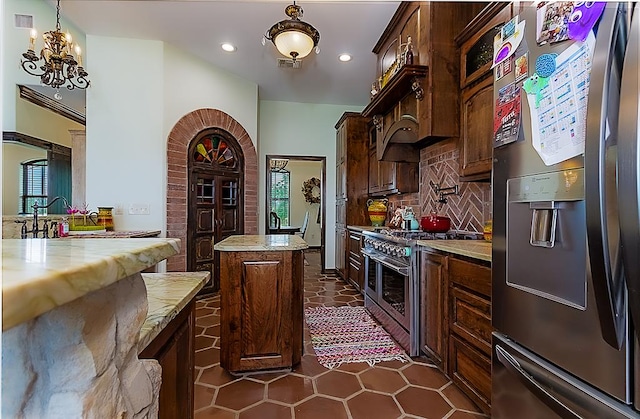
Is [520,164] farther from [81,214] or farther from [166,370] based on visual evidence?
[81,214]

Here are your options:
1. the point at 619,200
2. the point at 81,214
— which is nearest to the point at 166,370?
the point at 619,200

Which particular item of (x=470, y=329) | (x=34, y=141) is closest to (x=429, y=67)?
(x=470, y=329)

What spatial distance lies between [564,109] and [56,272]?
1370 mm

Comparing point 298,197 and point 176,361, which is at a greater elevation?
point 298,197

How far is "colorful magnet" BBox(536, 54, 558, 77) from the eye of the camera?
113cm

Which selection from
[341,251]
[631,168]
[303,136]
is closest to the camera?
[631,168]

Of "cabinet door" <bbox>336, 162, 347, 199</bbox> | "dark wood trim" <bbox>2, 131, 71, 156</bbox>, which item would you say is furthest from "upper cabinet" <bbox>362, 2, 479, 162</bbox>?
"dark wood trim" <bbox>2, 131, 71, 156</bbox>

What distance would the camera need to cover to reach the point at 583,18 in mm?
1005

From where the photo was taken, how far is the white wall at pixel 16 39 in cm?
320

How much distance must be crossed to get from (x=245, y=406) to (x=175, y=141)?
3.22 metres

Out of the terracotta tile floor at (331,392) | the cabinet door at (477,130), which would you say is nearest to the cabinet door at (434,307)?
the terracotta tile floor at (331,392)

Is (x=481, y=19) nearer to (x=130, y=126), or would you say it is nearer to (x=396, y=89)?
(x=396, y=89)

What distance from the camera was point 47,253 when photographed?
0.51m

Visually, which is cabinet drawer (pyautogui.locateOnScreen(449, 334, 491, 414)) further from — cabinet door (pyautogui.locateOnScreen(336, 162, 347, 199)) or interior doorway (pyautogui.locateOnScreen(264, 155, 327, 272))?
interior doorway (pyautogui.locateOnScreen(264, 155, 327, 272))
